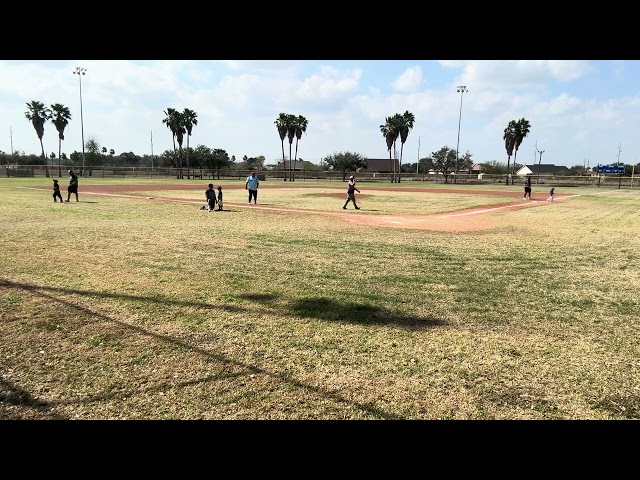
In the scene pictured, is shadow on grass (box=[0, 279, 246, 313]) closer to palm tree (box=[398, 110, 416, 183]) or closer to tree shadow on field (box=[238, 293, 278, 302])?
tree shadow on field (box=[238, 293, 278, 302])

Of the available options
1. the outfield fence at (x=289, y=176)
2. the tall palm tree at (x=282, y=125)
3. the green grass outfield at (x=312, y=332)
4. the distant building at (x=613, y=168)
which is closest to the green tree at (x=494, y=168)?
the distant building at (x=613, y=168)

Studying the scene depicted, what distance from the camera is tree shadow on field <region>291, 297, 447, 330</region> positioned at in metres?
5.42

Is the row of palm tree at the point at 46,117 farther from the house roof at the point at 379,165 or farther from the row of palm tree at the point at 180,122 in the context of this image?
the house roof at the point at 379,165

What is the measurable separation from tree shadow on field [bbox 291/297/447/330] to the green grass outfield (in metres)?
0.04

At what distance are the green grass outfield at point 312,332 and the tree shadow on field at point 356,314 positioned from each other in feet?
0.12

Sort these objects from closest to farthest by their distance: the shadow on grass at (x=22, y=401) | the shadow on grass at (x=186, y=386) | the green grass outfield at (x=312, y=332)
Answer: the shadow on grass at (x=22, y=401) < the shadow on grass at (x=186, y=386) < the green grass outfield at (x=312, y=332)

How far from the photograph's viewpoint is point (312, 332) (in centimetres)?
500

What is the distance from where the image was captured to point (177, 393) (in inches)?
141

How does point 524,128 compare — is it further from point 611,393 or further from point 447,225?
point 611,393

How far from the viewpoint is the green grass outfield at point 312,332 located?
139 inches
